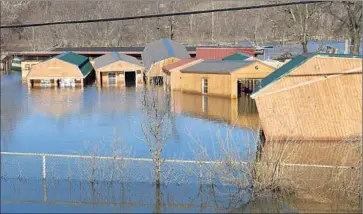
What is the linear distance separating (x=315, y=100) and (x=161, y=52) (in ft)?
78.1

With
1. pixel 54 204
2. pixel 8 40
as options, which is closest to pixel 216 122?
pixel 54 204

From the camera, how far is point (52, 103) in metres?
16.6

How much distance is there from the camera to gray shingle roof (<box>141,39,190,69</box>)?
3947 centimetres

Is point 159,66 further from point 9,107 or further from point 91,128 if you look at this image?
point 9,107

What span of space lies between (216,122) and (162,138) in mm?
9056

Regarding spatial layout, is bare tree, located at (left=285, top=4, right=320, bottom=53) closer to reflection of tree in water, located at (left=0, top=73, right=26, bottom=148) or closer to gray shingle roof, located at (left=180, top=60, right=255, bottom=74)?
gray shingle roof, located at (left=180, top=60, right=255, bottom=74)

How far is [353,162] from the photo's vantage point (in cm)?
1203

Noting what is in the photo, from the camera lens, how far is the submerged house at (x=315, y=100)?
57.8ft

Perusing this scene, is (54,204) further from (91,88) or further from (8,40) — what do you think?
(91,88)

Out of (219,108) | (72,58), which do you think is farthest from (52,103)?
(72,58)

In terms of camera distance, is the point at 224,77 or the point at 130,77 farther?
the point at 130,77

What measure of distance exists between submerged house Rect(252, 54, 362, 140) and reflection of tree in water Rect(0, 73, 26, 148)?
30.2 feet

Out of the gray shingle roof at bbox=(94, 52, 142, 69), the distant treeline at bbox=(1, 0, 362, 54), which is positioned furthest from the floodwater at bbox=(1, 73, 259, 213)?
the gray shingle roof at bbox=(94, 52, 142, 69)

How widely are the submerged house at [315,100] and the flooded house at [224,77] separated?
39.2 ft
